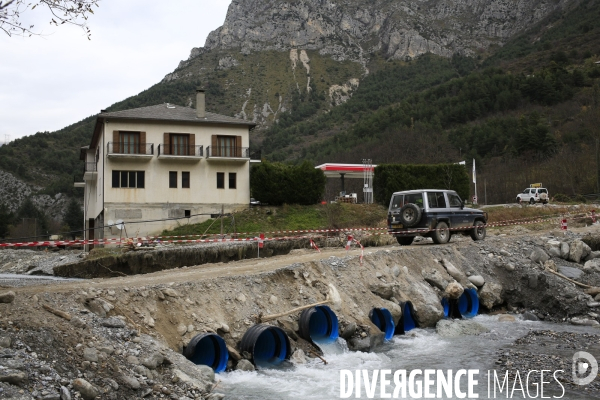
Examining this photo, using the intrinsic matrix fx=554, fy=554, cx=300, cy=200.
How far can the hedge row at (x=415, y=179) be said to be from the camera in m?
42.7

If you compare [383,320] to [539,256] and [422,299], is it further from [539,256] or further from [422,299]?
[539,256]

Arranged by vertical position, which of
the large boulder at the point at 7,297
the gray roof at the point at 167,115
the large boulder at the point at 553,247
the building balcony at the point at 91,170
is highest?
the gray roof at the point at 167,115

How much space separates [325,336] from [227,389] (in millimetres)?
3845

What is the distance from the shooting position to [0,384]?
682 centimetres

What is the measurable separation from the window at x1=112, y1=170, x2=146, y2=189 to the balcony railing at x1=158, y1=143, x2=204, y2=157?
221 centimetres

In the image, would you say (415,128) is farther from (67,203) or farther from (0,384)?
(0,384)

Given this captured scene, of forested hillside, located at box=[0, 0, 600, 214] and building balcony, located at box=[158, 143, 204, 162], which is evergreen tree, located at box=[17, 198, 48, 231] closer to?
forested hillside, located at box=[0, 0, 600, 214]

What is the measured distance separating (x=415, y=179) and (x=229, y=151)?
1456cm

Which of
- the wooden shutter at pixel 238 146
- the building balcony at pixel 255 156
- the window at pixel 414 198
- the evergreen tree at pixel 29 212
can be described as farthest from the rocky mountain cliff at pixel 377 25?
the window at pixel 414 198

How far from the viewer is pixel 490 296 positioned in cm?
1914

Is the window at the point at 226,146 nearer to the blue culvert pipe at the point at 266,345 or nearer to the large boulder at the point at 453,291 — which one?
the large boulder at the point at 453,291

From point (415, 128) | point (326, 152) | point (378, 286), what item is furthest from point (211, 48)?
point (378, 286)

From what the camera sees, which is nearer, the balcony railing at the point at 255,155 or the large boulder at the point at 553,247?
the large boulder at the point at 553,247

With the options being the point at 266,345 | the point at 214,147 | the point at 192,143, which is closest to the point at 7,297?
the point at 266,345
